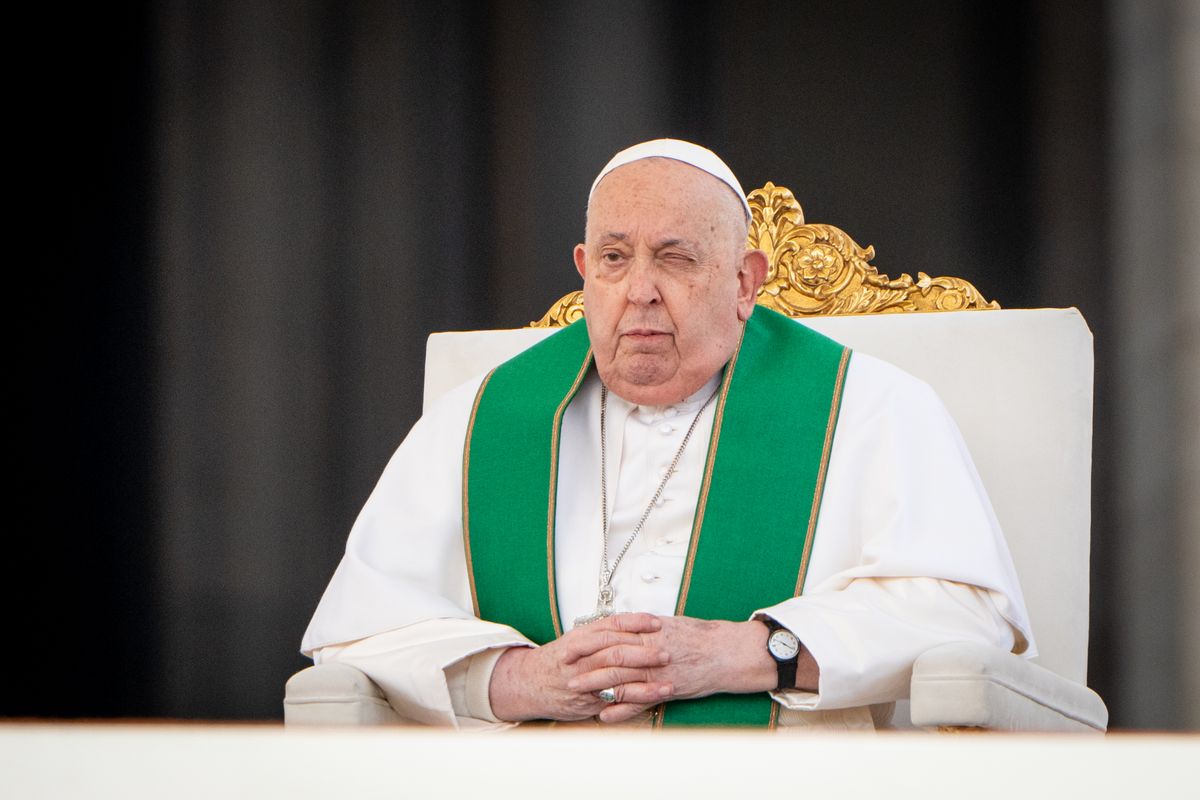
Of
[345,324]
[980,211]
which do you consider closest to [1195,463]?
[980,211]

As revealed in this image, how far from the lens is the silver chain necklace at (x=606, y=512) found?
2514 mm

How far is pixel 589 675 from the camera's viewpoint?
2.21 m

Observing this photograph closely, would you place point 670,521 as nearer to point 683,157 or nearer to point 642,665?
point 642,665

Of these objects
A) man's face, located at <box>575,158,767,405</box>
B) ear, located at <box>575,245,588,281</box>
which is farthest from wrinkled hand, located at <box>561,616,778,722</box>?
ear, located at <box>575,245,588,281</box>

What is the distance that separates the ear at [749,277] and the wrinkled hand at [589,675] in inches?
28.5

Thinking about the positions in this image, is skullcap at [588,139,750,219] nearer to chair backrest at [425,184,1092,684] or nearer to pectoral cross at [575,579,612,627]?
chair backrest at [425,184,1092,684]

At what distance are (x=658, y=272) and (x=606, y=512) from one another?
412mm

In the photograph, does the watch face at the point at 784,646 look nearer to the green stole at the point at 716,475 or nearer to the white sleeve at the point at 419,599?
the green stole at the point at 716,475

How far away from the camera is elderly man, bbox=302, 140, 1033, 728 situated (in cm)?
224

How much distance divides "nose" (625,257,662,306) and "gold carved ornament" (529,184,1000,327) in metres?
0.68

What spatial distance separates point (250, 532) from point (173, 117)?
3.89 ft

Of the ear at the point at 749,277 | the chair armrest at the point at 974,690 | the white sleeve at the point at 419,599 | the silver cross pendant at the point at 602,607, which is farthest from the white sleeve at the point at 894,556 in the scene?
the white sleeve at the point at 419,599

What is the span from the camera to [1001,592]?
7.72 feet

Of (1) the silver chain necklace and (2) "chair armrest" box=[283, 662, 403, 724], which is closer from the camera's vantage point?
(2) "chair armrest" box=[283, 662, 403, 724]
